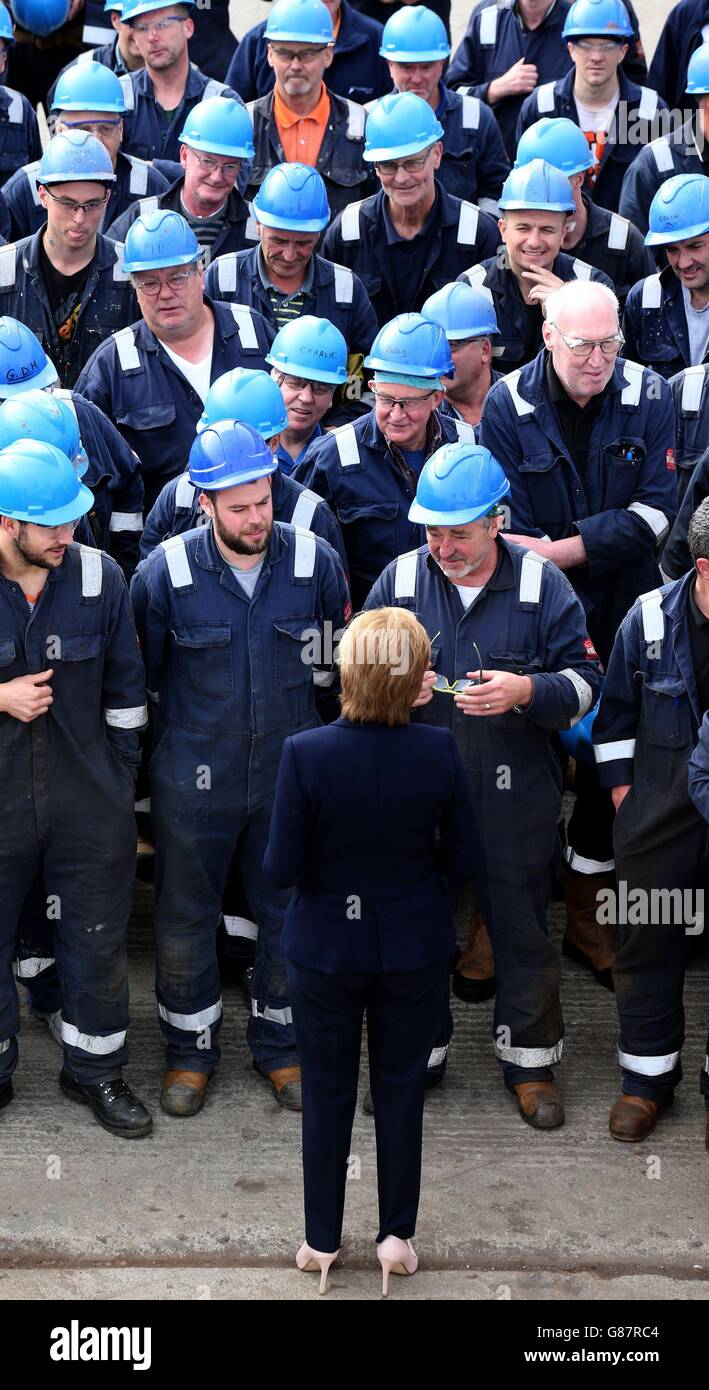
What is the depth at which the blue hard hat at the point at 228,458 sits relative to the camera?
16.6 ft

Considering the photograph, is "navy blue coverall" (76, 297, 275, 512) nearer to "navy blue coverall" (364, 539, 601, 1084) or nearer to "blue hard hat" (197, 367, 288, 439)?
"blue hard hat" (197, 367, 288, 439)

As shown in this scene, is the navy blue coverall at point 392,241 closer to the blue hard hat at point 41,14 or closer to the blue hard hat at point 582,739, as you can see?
the blue hard hat at point 582,739

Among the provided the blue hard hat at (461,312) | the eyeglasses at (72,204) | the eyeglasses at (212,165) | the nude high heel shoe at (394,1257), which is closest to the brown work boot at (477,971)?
the nude high heel shoe at (394,1257)

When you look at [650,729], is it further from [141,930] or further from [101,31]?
[101,31]

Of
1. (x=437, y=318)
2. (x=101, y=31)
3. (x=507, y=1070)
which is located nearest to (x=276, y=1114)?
(x=507, y=1070)

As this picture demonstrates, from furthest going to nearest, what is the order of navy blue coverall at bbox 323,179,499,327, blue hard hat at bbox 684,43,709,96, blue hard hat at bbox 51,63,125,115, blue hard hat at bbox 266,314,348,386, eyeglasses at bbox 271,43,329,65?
eyeglasses at bbox 271,43,329,65 → blue hard hat at bbox 684,43,709,96 → blue hard hat at bbox 51,63,125,115 → navy blue coverall at bbox 323,179,499,327 → blue hard hat at bbox 266,314,348,386

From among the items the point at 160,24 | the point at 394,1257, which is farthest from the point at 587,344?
the point at 160,24

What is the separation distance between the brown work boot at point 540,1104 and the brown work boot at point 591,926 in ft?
2.40

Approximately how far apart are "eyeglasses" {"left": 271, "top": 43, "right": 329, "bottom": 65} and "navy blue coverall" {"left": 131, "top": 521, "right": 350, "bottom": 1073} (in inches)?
136

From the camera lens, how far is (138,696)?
5.16 meters

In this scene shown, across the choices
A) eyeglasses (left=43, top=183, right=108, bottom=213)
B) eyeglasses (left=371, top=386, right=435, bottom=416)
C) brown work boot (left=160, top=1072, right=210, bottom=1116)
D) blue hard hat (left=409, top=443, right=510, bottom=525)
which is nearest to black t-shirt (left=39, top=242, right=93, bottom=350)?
eyeglasses (left=43, top=183, right=108, bottom=213)

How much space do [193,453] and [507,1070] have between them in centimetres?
218

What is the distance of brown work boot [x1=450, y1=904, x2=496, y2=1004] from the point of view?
6.06 meters

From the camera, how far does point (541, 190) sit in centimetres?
657
